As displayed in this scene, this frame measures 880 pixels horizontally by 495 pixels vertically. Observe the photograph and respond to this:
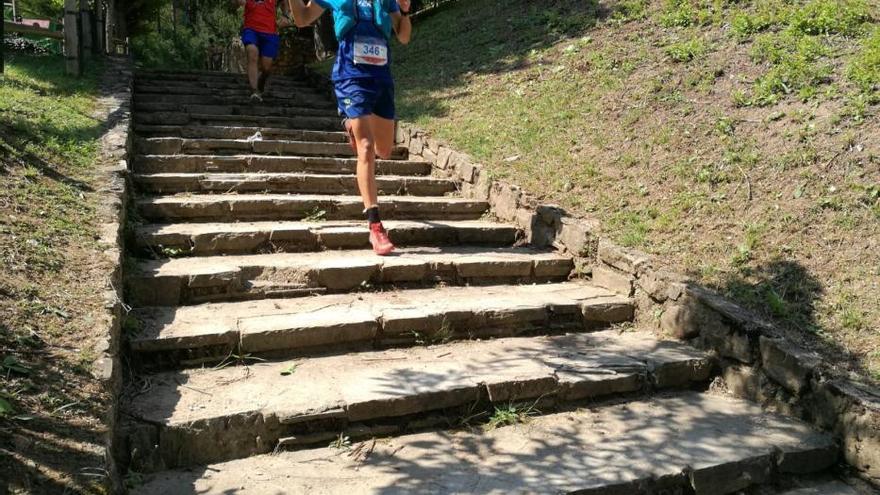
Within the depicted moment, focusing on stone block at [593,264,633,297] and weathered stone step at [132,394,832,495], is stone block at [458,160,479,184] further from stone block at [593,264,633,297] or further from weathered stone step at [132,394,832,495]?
weathered stone step at [132,394,832,495]

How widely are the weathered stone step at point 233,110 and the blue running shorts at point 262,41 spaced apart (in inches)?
27.3

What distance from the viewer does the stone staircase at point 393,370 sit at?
2701mm

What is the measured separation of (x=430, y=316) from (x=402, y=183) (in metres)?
2.47

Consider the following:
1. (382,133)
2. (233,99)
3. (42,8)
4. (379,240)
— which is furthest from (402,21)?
(42,8)

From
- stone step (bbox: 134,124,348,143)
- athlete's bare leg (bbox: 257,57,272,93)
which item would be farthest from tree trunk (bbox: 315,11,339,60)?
stone step (bbox: 134,124,348,143)

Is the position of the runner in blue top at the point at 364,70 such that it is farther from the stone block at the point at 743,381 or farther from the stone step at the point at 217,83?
the stone step at the point at 217,83

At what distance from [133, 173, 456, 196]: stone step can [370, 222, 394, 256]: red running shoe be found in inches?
54.1

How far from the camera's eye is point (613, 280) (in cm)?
450

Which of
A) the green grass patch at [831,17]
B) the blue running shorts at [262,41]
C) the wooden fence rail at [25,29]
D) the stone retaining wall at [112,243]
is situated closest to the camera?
the stone retaining wall at [112,243]

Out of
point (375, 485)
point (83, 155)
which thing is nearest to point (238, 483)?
point (375, 485)

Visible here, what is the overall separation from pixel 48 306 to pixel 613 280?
10.9ft

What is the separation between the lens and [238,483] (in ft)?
8.31

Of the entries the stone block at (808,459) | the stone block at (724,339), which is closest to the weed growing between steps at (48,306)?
the stone block at (808,459)

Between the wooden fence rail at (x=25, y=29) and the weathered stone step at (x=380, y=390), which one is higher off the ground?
the wooden fence rail at (x=25, y=29)
